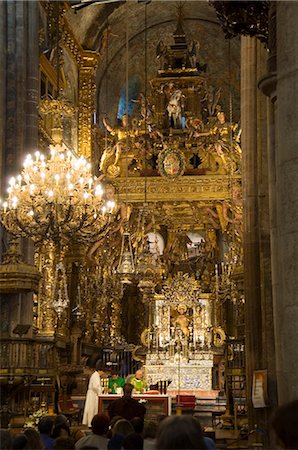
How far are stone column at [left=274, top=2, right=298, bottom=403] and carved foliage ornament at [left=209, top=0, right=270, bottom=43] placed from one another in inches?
49.7

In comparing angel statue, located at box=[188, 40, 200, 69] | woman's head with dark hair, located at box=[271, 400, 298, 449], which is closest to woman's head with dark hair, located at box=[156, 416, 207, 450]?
woman's head with dark hair, located at box=[271, 400, 298, 449]

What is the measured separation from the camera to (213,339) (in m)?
26.0

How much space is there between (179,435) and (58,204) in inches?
389

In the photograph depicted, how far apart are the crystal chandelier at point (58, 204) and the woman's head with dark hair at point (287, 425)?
32.7 feet

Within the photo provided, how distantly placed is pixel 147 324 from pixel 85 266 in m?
3.66

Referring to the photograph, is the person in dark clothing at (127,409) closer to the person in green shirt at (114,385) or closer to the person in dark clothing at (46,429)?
the person in dark clothing at (46,429)

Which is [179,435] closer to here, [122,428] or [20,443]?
[20,443]

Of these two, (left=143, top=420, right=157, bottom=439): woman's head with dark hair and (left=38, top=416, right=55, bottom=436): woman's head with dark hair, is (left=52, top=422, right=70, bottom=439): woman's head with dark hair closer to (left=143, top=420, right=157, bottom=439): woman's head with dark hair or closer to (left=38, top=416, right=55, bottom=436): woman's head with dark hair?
(left=38, top=416, right=55, bottom=436): woman's head with dark hair

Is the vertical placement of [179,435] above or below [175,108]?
below

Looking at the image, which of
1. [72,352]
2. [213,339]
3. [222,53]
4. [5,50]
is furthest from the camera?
[222,53]

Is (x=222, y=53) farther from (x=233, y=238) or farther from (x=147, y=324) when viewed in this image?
(x=147, y=324)

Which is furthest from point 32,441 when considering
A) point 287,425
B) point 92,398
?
point 92,398

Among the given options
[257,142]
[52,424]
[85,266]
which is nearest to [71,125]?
[85,266]

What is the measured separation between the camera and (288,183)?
18.3 ft
